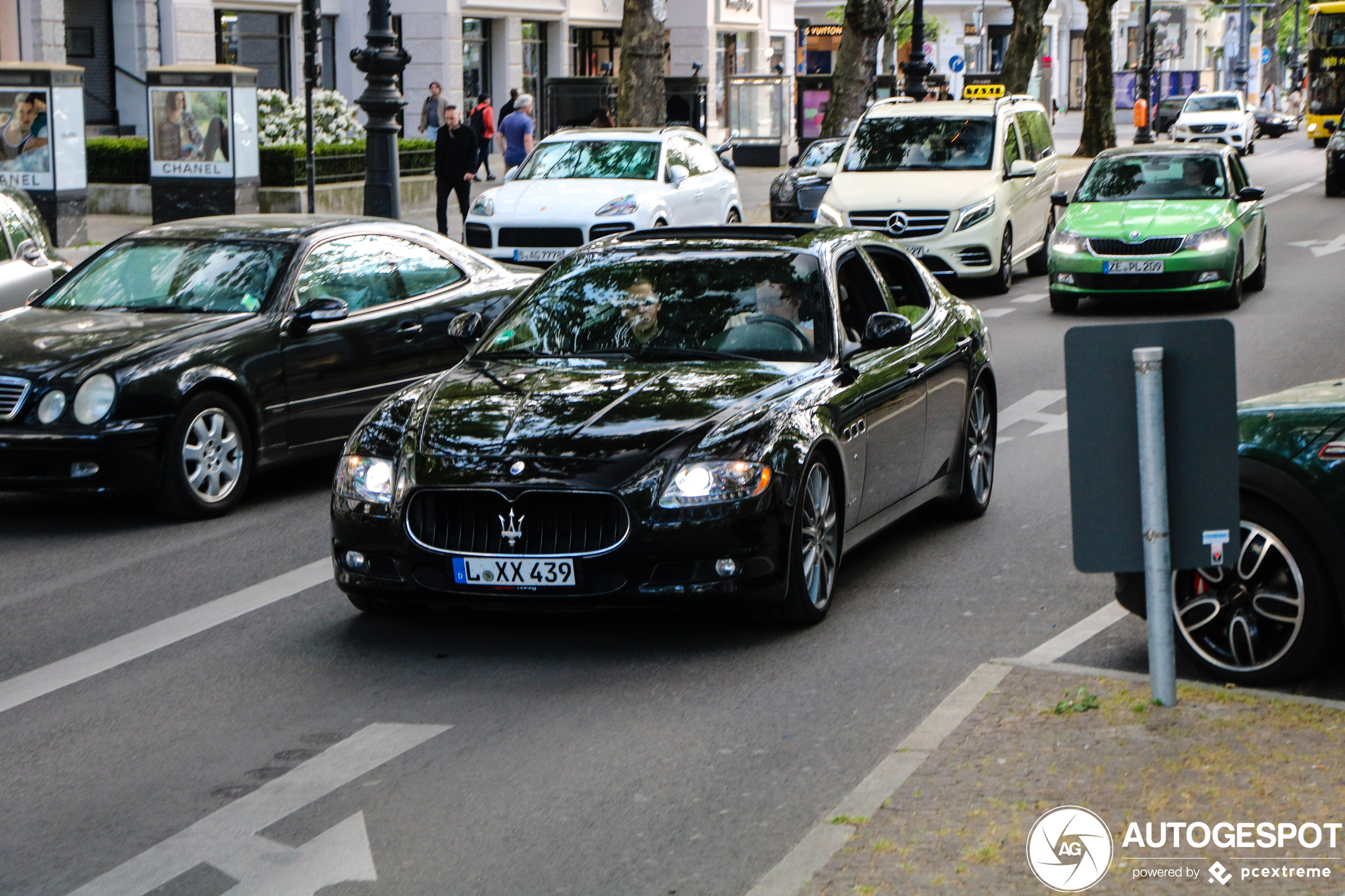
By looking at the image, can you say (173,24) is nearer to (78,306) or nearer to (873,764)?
(78,306)

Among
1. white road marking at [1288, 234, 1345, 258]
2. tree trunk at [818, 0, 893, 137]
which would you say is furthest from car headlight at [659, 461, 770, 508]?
tree trunk at [818, 0, 893, 137]

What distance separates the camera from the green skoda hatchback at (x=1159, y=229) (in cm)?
1842

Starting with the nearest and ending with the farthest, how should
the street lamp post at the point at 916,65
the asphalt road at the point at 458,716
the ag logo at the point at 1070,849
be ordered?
the ag logo at the point at 1070,849 < the asphalt road at the point at 458,716 < the street lamp post at the point at 916,65

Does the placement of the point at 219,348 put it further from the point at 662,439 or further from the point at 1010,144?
the point at 1010,144

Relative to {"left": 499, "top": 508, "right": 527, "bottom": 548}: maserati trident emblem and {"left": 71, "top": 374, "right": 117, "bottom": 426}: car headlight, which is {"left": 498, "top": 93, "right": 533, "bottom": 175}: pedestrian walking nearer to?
{"left": 71, "top": 374, "right": 117, "bottom": 426}: car headlight

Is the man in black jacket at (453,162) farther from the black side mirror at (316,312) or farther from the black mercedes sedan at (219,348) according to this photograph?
the black side mirror at (316,312)

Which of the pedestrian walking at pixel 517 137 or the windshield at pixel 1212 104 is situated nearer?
the pedestrian walking at pixel 517 137

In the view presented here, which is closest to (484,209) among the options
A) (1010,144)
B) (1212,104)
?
(1010,144)

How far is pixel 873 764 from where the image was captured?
18.7 ft

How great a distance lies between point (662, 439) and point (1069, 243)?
12591 millimetres

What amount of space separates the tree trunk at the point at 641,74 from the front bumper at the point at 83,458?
21.4 meters

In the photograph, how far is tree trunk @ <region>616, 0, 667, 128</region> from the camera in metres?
30.3

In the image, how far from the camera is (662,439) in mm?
6918

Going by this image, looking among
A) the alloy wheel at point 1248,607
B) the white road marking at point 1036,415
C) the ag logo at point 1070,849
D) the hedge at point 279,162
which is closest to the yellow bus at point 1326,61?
the hedge at point 279,162
